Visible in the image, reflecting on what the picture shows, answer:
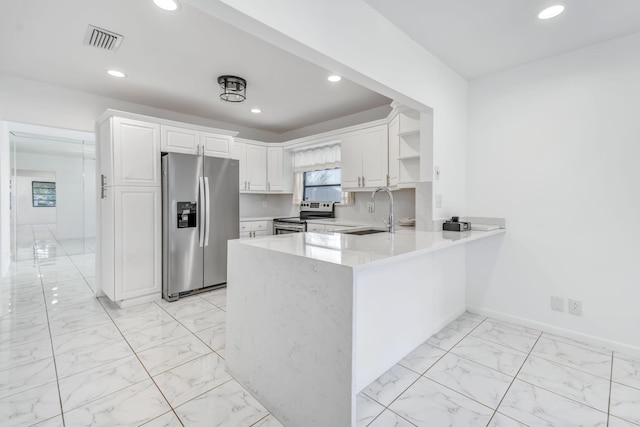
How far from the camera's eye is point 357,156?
12.6 ft

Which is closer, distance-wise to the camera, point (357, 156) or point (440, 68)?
point (440, 68)

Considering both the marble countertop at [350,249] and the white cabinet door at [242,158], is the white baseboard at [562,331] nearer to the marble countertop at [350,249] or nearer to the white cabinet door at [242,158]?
the marble countertop at [350,249]

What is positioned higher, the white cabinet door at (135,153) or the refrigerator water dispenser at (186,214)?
the white cabinet door at (135,153)

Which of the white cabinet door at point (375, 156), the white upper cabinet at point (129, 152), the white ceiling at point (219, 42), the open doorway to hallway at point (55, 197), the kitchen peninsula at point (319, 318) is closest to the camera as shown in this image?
the kitchen peninsula at point (319, 318)

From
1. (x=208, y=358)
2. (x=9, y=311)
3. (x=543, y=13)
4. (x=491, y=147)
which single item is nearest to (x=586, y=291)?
(x=491, y=147)

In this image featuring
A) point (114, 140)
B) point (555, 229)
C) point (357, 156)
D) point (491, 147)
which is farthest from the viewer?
point (357, 156)

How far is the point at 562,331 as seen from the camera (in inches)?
98.7

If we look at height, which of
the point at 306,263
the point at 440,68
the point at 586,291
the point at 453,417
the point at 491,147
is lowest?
the point at 453,417

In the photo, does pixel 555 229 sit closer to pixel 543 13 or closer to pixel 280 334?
pixel 543 13

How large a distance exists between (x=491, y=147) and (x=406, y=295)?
6.10 feet

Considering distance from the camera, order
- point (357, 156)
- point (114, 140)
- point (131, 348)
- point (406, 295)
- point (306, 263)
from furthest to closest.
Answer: point (357, 156), point (114, 140), point (131, 348), point (406, 295), point (306, 263)

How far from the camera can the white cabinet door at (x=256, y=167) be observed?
4.68 metres

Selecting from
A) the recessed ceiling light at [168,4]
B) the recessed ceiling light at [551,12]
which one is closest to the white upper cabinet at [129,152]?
the recessed ceiling light at [168,4]

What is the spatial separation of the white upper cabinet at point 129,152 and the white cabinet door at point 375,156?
254 centimetres
